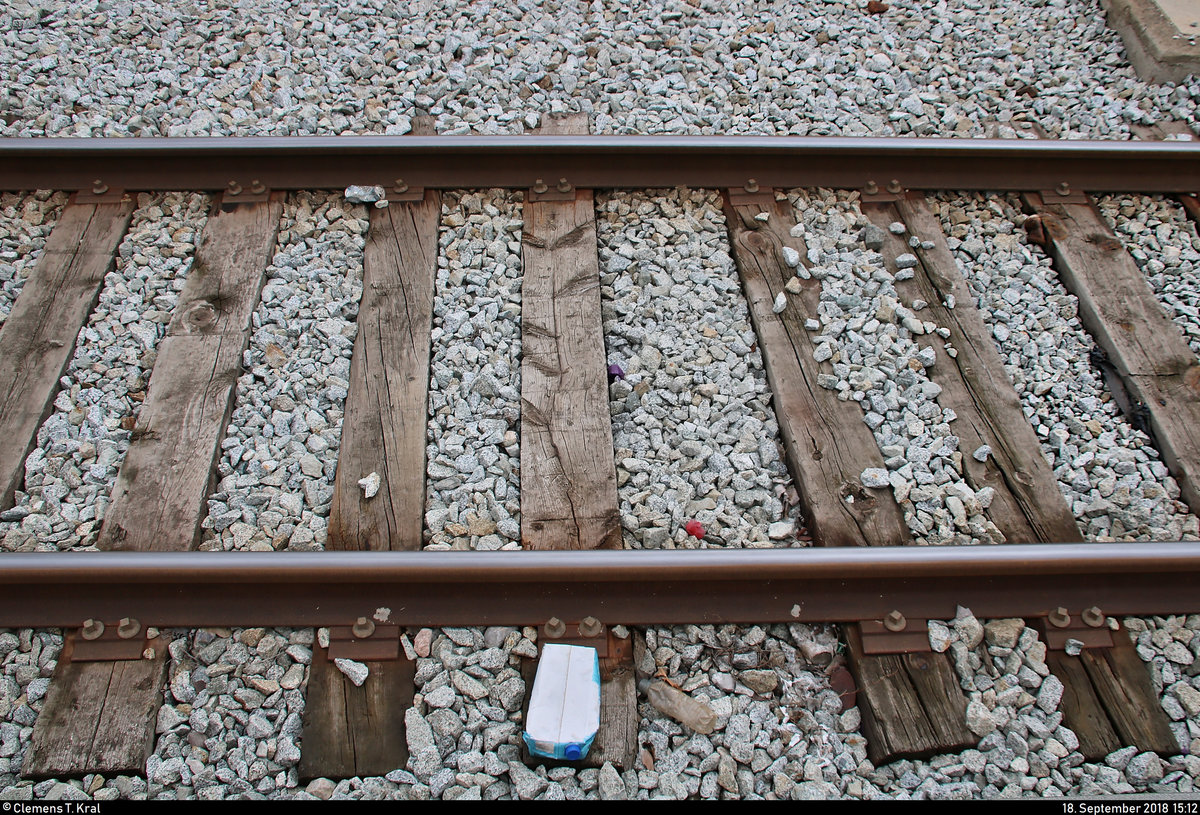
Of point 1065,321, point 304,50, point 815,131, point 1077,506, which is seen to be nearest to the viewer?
point 1077,506

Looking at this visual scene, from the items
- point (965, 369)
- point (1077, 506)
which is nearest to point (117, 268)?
point (965, 369)

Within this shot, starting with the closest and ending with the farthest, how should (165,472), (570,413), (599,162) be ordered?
(165,472)
(570,413)
(599,162)

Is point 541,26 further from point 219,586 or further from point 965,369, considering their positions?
point 219,586

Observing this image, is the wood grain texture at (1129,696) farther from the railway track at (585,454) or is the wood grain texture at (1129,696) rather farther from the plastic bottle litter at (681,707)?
the plastic bottle litter at (681,707)

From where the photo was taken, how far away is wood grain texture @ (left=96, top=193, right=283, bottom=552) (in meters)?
2.49

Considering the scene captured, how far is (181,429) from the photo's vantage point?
2.70m

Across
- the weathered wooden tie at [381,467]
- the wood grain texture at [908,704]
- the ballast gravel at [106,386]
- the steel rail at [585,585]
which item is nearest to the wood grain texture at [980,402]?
the steel rail at [585,585]

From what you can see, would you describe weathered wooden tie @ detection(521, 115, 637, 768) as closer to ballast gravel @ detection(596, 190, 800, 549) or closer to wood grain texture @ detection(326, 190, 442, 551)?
ballast gravel @ detection(596, 190, 800, 549)

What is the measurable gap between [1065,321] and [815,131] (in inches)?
52.2

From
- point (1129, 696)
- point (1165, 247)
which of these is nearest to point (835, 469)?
point (1129, 696)

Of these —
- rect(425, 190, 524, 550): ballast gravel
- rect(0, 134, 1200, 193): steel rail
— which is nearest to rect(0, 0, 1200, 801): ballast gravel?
rect(425, 190, 524, 550): ballast gravel

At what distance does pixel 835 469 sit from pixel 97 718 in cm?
206

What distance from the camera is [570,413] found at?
276cm

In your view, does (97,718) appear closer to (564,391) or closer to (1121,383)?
(564,391)
